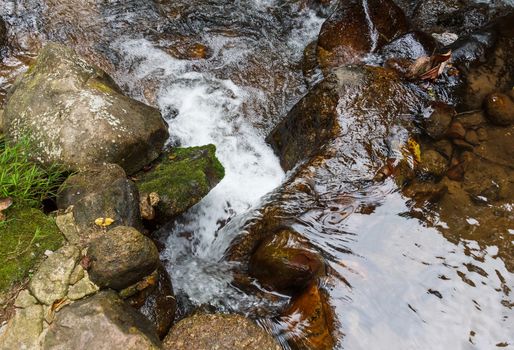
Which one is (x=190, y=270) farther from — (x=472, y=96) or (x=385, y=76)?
(x=472, y=96)

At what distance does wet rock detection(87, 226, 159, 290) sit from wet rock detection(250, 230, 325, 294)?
1028 mm

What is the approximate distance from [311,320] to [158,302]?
129cm

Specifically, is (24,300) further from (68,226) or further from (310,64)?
(310,64)

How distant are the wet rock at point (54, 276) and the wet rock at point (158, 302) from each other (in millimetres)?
516

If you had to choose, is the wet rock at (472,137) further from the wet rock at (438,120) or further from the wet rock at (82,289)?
the wet rock at (82,289)

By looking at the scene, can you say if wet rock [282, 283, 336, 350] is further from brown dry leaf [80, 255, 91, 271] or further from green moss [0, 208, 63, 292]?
green moss [0, 208, 63, 292]

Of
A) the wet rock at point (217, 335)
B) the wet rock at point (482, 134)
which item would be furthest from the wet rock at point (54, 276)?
the wet rock at point (482, 134)

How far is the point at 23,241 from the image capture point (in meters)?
3.62

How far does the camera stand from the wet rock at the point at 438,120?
5.02 m

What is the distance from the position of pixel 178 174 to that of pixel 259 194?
1093 millimetres

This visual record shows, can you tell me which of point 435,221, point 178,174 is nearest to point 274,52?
point 178,174

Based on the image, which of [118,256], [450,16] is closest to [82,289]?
[118,256]

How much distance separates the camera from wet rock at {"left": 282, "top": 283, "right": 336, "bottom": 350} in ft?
12.2

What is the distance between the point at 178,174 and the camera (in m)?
→ 4.54
